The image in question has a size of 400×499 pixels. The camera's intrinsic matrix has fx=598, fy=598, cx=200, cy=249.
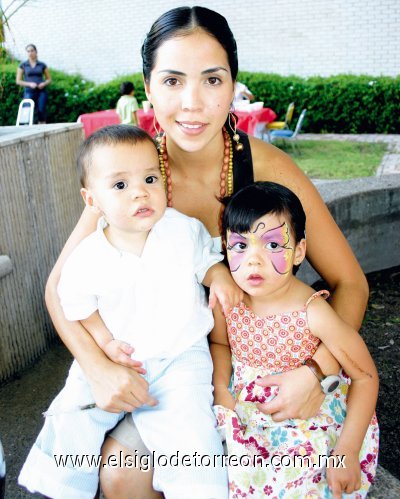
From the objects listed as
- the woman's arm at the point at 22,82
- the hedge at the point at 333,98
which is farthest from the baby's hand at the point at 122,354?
the woman's arm at the point at 22,82

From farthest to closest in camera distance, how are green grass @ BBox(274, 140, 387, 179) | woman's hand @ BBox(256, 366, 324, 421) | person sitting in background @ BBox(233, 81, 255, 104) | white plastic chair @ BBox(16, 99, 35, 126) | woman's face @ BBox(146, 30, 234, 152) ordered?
1. white plastic chair @ BBox(16, 99, 35, 126)
2. person sitting in background @ BBox(233, 81, 255, 104)
3. green grass @ BBox(274, 140, 387, 179)
4. woman's face @ BBox(146, 30, 234, 152)
5. woman's hand @ BBox(256, 366, 324, 421)

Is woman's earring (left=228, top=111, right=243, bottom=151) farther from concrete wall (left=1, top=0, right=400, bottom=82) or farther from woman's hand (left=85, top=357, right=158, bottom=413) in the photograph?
concrete wall (left=1, top=0, right=400, bottom=82)

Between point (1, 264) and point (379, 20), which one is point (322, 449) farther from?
point (379, 20)

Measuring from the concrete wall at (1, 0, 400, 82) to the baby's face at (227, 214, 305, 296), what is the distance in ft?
36.9

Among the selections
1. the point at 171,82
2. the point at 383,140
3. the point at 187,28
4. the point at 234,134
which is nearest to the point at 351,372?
the point at 234,134

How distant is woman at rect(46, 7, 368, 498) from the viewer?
6.40ft

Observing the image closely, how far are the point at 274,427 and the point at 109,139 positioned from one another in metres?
1.11

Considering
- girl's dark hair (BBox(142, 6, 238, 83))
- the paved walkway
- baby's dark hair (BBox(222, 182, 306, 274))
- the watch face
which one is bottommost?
the paved walkway

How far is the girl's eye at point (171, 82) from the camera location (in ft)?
7.28

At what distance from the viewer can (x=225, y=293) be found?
2.05 metres

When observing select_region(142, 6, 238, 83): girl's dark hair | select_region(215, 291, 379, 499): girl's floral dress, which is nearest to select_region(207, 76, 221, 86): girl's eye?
select_region(142, 6, 238, 83): girl's dark hair

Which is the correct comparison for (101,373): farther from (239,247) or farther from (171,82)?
(171,82)

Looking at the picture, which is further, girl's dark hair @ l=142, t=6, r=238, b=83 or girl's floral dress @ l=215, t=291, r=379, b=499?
girl's dark hair @ l=142, t=6, r=238, b=83

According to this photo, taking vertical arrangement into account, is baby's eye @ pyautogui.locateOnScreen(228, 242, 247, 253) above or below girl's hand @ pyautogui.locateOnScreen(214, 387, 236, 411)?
above
